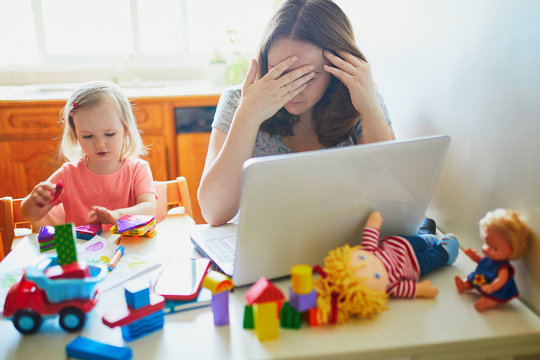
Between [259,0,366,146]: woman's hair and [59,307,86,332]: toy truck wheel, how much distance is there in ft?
2.36

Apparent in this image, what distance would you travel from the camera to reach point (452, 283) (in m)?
0.84

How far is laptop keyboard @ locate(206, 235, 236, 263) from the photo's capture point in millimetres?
906

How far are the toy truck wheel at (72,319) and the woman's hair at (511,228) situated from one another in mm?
641

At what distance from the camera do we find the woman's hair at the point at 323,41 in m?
1.07

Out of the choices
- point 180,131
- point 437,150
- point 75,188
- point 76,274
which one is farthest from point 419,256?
point 180,131

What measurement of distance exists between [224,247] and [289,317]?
0.29 meters

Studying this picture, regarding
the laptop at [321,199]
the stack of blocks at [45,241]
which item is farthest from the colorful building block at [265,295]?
the stack of blocks at [45,241]

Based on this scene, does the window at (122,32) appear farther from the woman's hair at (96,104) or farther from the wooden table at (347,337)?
the wooden table at (347,337)

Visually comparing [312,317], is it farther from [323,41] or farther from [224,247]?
[323,41]

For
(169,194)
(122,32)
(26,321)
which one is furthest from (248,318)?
(122,32)

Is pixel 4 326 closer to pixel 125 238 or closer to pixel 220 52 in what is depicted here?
pixel 125 238

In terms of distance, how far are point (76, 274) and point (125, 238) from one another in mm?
390

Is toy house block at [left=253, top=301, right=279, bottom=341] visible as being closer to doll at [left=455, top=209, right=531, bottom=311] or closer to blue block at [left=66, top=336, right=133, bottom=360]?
blue block at [left=66, top=336, right=133, bottom=360]

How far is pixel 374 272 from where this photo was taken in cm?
75
